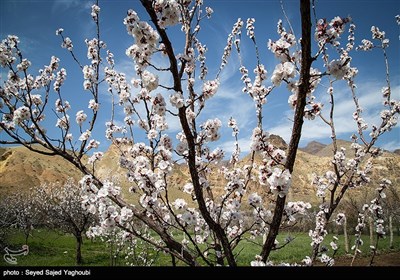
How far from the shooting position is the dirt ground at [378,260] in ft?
58.1

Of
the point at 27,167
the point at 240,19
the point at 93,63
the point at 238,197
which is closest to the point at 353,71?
the point at 240,19

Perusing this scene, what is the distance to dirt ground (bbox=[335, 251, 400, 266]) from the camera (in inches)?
698

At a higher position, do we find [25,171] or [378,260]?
[25,171]

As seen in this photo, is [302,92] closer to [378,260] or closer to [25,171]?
[378,260]

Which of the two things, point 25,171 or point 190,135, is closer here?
point 190,135

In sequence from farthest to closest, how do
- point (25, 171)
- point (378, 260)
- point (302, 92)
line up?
point (25, 171), point (378, 260), point (302, 92)

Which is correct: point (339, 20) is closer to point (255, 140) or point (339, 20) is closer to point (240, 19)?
point (255, 140)

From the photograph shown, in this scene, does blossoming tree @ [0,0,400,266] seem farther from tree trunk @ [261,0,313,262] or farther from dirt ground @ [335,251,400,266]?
dirt ground @ [335,251,400,266]

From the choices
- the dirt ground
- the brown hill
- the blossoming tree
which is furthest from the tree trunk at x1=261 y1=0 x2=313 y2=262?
the brown hill

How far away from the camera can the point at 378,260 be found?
1895cm

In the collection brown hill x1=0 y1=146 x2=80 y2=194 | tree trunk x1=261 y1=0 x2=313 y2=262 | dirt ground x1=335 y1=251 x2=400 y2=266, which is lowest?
dirt ground x1=335 y1=251 x2=400 y2=266

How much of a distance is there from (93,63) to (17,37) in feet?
3.72

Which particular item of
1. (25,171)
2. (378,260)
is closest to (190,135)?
(378,260)

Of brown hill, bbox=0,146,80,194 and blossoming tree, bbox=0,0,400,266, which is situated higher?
brown hill, bbox=0,146,80,194
